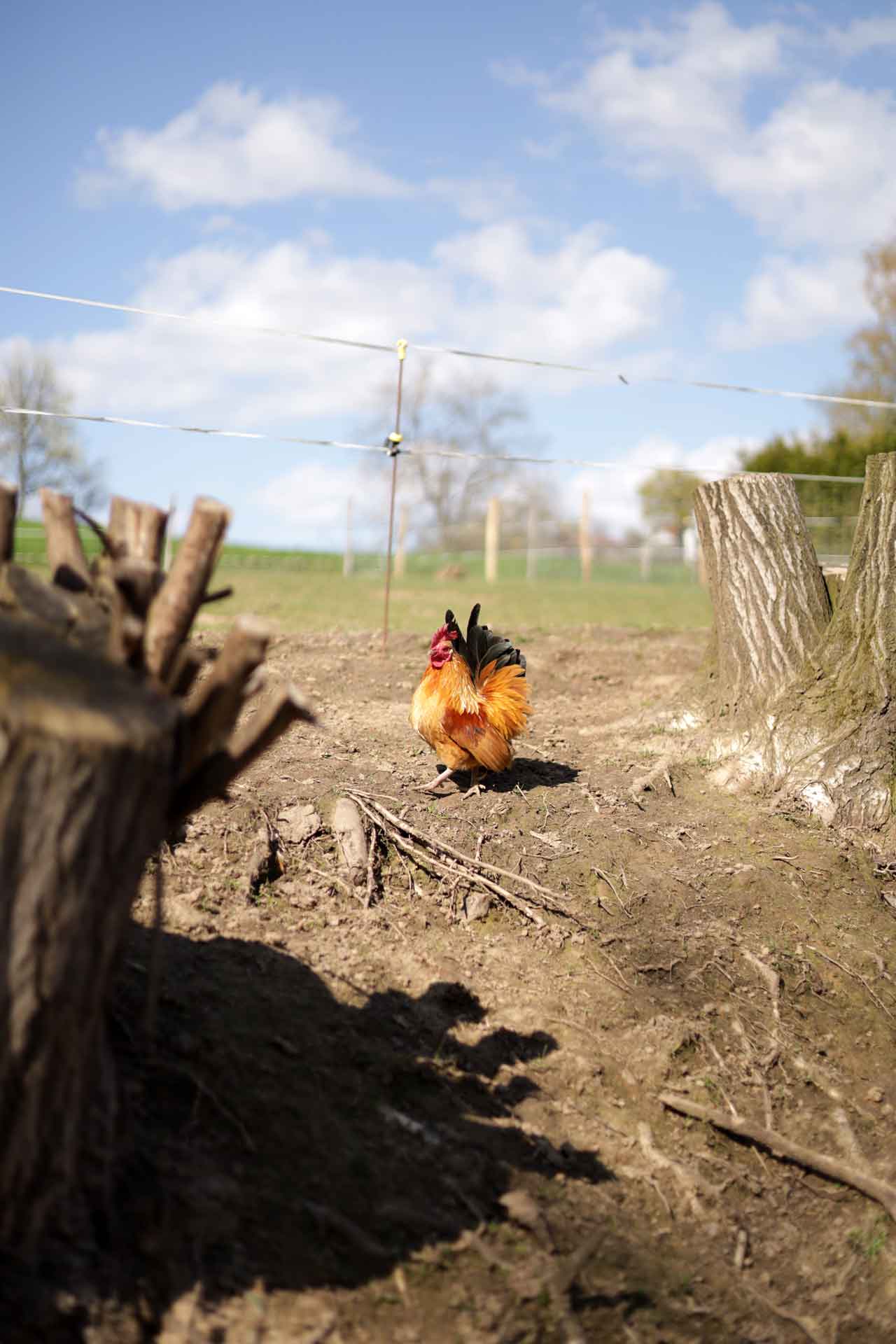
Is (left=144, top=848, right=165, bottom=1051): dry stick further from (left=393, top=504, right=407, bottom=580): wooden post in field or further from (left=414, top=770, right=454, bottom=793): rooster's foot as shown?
(left=393, top=504, right=407, bottom=580): wooden post in field

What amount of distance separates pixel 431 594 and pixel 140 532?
1812 cm

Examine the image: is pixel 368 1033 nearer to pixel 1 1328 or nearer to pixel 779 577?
pixel 1 1328

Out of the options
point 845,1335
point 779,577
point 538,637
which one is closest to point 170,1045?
point 845,1335

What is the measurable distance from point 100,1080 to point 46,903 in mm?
615

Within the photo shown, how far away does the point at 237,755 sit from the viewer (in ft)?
7.64

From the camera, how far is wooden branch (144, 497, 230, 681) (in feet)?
7.64

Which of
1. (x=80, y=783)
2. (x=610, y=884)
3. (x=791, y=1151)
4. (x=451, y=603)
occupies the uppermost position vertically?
(x=451, y=603)

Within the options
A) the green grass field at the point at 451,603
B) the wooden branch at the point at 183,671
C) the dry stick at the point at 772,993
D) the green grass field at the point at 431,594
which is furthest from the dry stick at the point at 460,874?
the green grass field at the point at 431,594

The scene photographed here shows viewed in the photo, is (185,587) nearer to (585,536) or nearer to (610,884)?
(610,884)

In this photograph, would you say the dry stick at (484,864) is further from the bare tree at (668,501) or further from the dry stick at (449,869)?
the bare tree at (668,501)

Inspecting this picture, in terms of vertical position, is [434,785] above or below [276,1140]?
above

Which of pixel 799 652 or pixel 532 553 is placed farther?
pixel 532 553

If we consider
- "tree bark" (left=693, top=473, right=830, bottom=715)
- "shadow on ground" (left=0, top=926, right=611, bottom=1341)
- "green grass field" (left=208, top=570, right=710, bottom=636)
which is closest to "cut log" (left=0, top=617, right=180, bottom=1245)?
"shadow on ground" (left=0, top=926, right=611, bottom=1341)

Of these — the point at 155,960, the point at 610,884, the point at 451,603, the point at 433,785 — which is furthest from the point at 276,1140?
the point at 451,603
